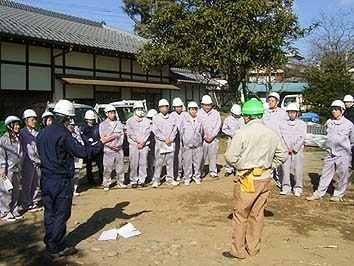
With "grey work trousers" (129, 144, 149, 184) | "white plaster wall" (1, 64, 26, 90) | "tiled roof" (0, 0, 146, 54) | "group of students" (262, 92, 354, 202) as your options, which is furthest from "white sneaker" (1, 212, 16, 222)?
"white plaster wall" (1, 64, 26, 90)

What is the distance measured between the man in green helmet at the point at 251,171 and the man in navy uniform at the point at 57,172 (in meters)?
1.77

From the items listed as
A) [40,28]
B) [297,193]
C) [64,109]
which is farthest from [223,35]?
[64,109]

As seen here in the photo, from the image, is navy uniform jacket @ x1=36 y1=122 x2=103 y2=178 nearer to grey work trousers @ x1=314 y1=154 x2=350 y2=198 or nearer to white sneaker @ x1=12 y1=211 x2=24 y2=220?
white sneaker @ x1=12 y1=211 x2=24 y2=220

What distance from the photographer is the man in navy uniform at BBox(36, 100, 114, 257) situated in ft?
16.6

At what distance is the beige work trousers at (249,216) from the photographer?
4.88 m

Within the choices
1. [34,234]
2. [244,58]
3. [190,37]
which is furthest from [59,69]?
[34,234]

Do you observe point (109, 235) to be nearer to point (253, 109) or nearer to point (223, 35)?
point (253, 109)

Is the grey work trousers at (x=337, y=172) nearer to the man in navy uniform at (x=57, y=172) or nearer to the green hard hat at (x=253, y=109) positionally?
the green hard hat at (x=253, y=109)

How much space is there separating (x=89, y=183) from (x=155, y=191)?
6.08 ft

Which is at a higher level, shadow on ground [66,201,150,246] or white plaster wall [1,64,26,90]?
white plaster wall [1,64,26,90]

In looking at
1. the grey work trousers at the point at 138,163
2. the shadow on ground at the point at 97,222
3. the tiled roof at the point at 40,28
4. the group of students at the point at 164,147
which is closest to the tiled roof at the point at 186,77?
the tiled roof at the point at 40,28

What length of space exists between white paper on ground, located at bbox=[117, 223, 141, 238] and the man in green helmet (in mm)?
1484

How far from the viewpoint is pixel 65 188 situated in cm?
512

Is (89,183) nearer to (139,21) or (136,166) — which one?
(136,166)
